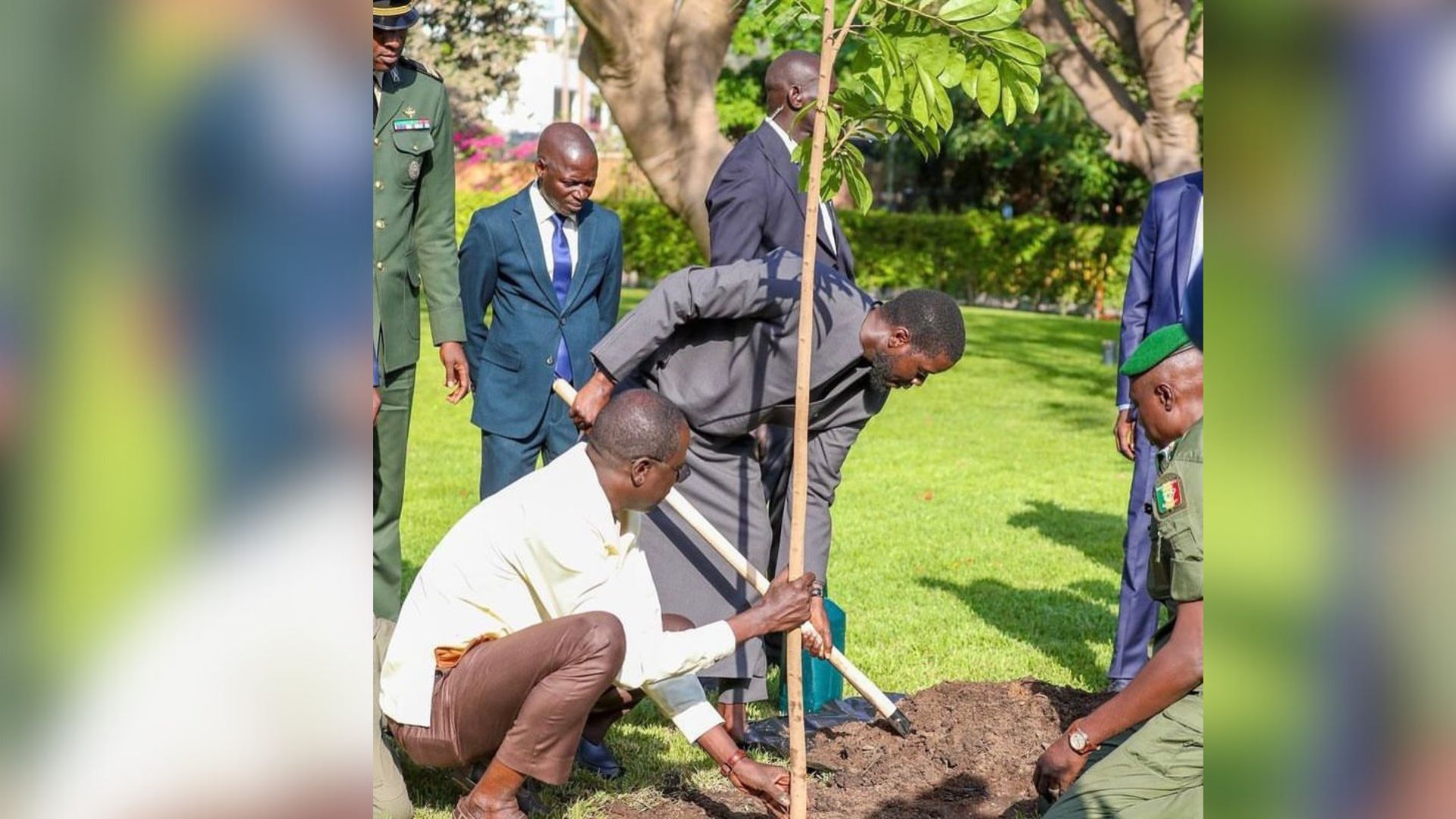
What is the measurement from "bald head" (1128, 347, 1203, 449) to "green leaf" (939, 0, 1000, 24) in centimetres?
104

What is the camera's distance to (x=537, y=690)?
3943 mm

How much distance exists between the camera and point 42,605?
0.93 m

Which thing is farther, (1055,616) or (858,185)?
(1055,616)

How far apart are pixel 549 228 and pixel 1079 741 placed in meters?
3.10

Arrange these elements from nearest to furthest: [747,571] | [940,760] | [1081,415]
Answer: [747,571]
[940,760]
[1081,415]

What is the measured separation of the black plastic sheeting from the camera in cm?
520

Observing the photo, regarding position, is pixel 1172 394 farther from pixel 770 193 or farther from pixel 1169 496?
pixel 770 193

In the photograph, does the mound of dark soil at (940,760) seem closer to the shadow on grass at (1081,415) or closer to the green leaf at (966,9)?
the green leaf at (966,9)

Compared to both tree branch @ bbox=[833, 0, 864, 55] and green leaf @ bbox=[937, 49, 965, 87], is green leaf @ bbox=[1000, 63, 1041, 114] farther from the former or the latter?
tree branch @ bbox=[833, 0, 864, 55]

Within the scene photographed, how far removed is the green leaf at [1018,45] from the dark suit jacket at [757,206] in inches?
95.6

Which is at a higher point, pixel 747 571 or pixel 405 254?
pixel 405 254

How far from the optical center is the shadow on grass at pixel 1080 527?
8867 mm

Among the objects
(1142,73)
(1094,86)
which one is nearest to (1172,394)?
(1142,73)

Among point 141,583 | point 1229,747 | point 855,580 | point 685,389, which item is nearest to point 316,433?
point 141,583
